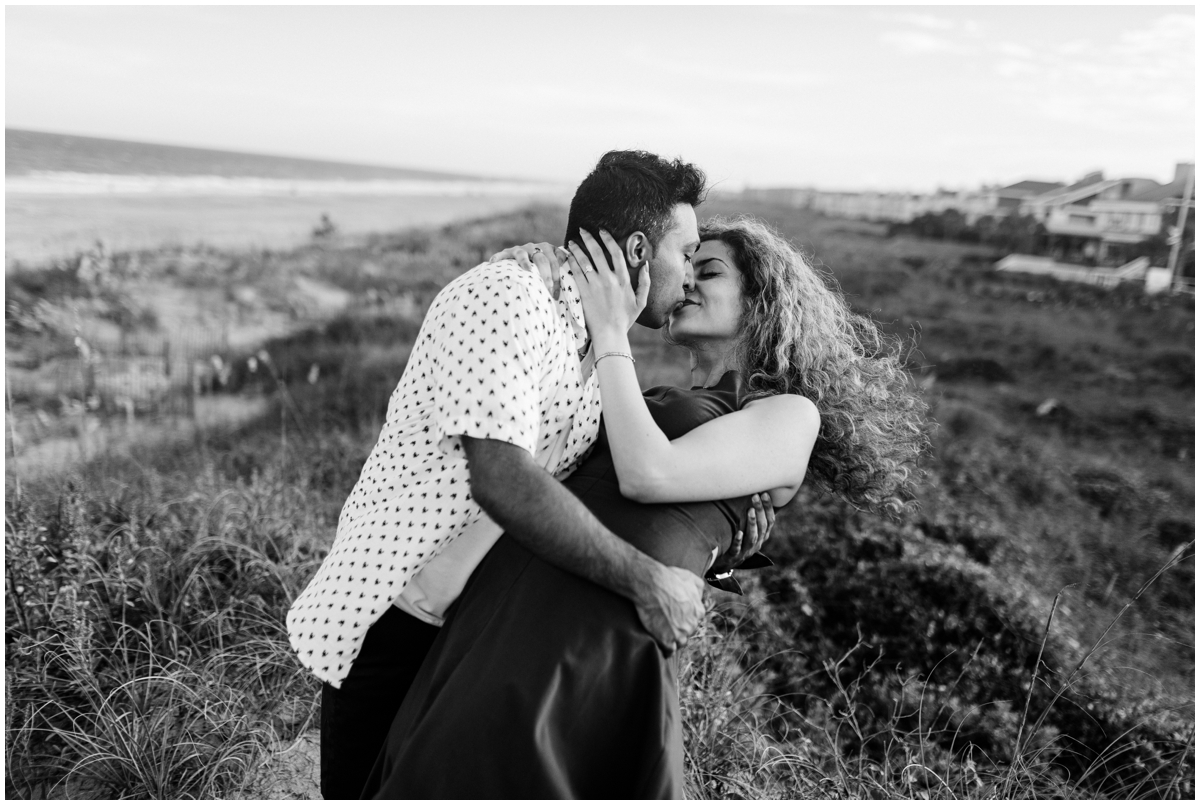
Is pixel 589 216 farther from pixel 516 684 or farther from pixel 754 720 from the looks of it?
pixel 754 720

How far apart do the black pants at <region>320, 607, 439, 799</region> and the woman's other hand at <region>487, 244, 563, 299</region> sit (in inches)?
33.9

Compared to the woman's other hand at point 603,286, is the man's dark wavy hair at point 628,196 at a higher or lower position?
higher

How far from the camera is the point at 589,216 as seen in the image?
6.70ft

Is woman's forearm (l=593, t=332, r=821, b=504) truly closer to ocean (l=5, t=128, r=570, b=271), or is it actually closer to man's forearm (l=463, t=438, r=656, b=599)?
man's forearm (l=463, t=438, r=656, b=599)

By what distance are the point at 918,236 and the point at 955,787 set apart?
28.8 meters

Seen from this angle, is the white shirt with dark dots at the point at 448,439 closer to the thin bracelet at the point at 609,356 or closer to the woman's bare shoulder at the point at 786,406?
the thin bracelet at the point at 609,356

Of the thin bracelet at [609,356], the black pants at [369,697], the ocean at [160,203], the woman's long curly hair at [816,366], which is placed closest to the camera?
the thin bracelet at [609,356]

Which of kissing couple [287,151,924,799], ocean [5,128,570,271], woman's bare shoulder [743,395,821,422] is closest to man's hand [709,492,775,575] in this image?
kissing couple [287,151,924,799]

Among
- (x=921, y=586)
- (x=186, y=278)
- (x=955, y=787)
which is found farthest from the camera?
(x=186, y=278)

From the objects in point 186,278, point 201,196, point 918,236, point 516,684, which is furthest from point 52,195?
point 516,684

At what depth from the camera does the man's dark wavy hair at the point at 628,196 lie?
2021mm

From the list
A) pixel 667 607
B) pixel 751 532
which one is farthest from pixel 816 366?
pixel 667 607

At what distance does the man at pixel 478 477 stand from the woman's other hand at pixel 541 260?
4cm

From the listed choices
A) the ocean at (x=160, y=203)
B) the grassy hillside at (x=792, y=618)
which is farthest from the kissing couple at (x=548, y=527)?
the ocean at (x=160, y=203)
